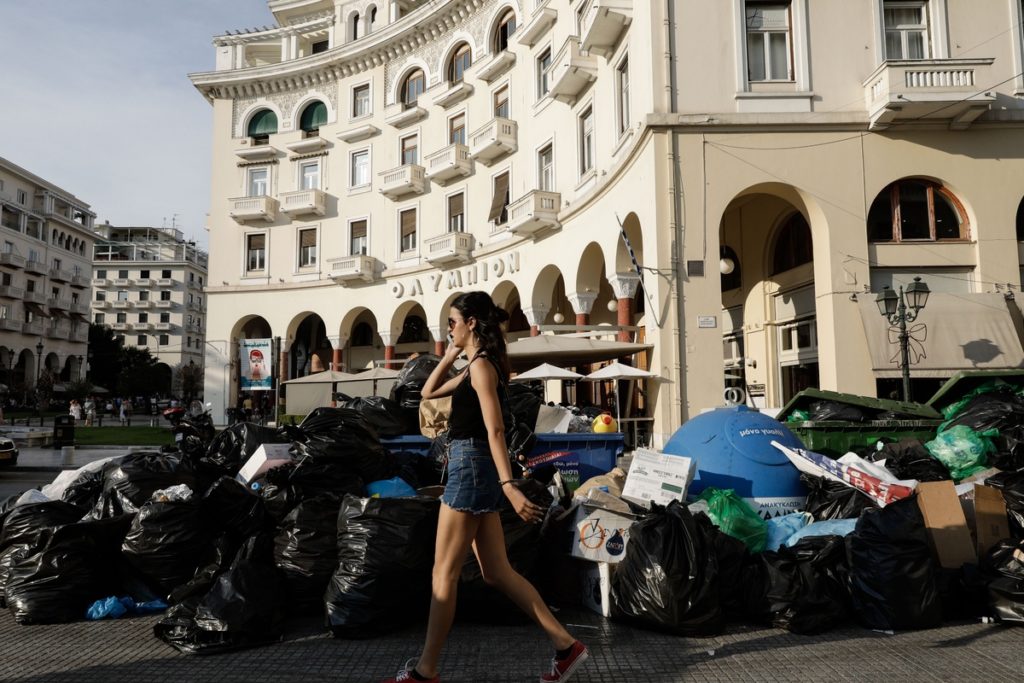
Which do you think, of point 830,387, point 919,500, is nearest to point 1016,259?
point 830,387

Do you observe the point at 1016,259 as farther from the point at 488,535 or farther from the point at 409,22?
the point at 409,22

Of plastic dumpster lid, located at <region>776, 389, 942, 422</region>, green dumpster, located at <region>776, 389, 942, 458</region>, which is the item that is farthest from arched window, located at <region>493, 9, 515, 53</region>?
green dumpster, located at <region>776, 389, 942, 458</region>

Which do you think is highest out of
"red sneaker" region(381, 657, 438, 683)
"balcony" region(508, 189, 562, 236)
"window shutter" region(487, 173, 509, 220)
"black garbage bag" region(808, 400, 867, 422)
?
"window shutter" region(487, 173, 509, 220)

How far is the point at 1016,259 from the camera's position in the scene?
13.6 metres

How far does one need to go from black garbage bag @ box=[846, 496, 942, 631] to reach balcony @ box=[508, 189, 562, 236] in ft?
51.0

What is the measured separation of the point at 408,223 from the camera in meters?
27.6

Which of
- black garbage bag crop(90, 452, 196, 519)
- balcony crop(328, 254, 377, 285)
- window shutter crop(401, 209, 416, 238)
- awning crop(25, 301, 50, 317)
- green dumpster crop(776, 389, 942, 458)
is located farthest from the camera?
awning crop(25, 301, 50, 317)

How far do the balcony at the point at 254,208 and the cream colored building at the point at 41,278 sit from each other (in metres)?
37.9

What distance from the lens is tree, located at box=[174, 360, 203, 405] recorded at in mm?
76688

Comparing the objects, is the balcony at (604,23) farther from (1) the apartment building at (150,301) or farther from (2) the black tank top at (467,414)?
(1) the apartment building at (150,301)

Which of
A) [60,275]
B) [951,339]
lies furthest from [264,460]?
[60,275]

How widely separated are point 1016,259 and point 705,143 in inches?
244

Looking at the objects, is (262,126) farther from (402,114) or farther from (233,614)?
(233,614)

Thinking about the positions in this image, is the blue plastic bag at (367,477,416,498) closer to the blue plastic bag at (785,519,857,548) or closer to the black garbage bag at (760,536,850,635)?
the black garbage bag at (760,536,850,635)
